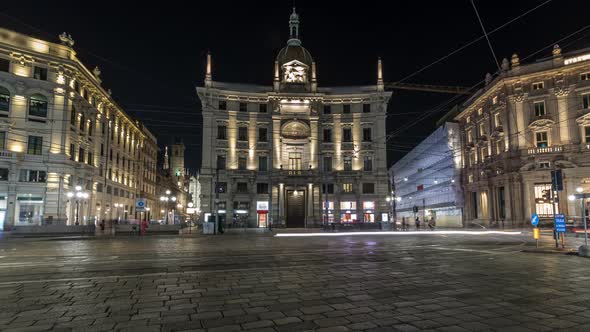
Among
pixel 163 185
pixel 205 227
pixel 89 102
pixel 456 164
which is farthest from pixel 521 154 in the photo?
pixel 163 185

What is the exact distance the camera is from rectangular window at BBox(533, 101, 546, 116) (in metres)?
46.1

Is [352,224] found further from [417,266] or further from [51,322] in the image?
[51,322]

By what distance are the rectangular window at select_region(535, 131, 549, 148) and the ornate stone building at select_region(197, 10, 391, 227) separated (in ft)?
61.9

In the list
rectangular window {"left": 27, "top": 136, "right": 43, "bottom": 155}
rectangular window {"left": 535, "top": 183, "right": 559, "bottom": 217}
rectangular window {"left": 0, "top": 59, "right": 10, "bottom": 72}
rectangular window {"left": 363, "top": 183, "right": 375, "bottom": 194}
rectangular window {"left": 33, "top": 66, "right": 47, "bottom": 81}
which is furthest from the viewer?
rectangular window {"left": 363, "top": 183, "right": 375, "bottom": 194}

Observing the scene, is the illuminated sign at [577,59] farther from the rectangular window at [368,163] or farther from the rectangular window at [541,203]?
the rectangular window at [368,163]

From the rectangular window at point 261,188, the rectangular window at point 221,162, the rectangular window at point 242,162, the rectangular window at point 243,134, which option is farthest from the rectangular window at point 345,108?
the rectangular window at point 221,162

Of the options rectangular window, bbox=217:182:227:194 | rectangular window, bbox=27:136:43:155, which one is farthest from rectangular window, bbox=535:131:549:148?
rectangular window, bbox=27:136:43:155

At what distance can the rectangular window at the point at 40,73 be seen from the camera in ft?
138

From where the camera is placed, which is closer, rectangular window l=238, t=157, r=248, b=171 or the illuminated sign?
the illuminated sign

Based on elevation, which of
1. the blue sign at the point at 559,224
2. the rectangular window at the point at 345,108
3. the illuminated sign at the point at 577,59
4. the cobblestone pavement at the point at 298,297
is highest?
the illuminated sign at the point at 577,59

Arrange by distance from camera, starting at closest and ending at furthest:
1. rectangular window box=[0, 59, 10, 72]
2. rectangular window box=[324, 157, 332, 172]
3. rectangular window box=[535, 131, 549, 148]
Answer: rectangular window box=[0, 59, 10, 72]
rectangular window box=[535, 131, 549, 148]
rectangular window box=[324, 157, 332, 172]

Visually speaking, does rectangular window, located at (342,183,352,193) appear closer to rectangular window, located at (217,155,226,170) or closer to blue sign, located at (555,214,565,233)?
rectangular window, located at (217,155,226,170)

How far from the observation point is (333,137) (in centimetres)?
5512

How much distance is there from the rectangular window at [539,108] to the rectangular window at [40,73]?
58.6 meters
